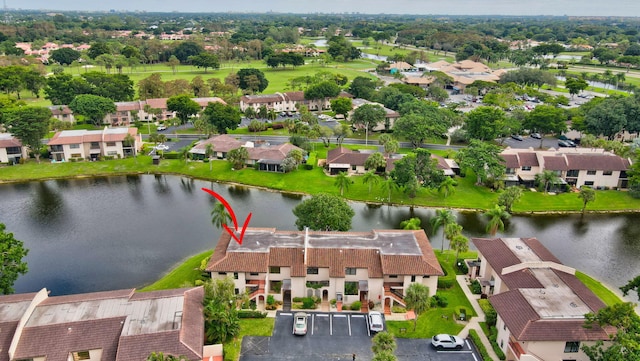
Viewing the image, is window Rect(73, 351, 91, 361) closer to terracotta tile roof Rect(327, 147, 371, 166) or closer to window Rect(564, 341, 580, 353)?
window Rect(564, 341, 580, 353)

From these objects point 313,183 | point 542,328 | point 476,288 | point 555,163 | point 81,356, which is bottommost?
point 476,288

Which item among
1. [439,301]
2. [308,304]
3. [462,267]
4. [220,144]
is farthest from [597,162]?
[220,144]

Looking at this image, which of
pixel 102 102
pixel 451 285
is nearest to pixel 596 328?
pixel 451 285

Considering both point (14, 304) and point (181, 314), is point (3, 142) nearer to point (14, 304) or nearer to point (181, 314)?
point (14, 304)

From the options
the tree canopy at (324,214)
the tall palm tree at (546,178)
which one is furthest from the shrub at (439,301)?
the tall palm tree at (546,178)

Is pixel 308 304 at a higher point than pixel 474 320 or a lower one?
higher

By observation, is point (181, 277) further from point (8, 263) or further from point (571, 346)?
point (571, 346)

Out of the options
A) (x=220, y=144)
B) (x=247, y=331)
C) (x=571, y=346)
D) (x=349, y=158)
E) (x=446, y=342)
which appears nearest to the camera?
(x=571, y=346)
